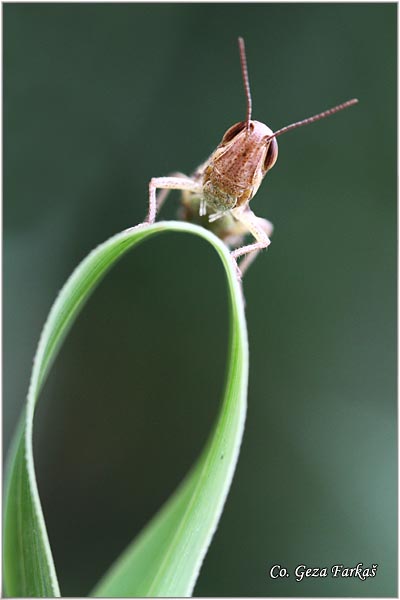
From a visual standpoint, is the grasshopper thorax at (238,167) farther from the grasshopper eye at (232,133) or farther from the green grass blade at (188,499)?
the green grass blade at (188,499)

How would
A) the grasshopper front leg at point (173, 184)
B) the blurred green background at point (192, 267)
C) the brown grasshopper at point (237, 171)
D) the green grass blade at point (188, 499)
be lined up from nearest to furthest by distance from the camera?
the green grass blade at point (188, 499), the brown grasshopper at point (237, 171), the grasshopper front leg at point (173, 184), the blurred green background at point (192, 267)

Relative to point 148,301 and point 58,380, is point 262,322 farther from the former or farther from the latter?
point 58,380

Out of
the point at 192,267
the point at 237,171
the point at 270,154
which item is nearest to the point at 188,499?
the point at 237,171

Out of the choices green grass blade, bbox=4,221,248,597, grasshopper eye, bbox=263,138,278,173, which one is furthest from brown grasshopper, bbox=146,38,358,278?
green grass blade, bbox=4,221,248,597

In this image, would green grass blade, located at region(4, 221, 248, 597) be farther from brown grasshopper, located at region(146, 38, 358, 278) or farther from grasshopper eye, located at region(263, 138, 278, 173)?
grasshopper eye, located at region(263, 138, 278, 173)

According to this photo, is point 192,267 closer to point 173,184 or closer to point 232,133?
point 173,184

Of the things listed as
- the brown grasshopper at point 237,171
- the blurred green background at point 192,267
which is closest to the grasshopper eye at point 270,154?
the brown grasshopper at point 237,171
